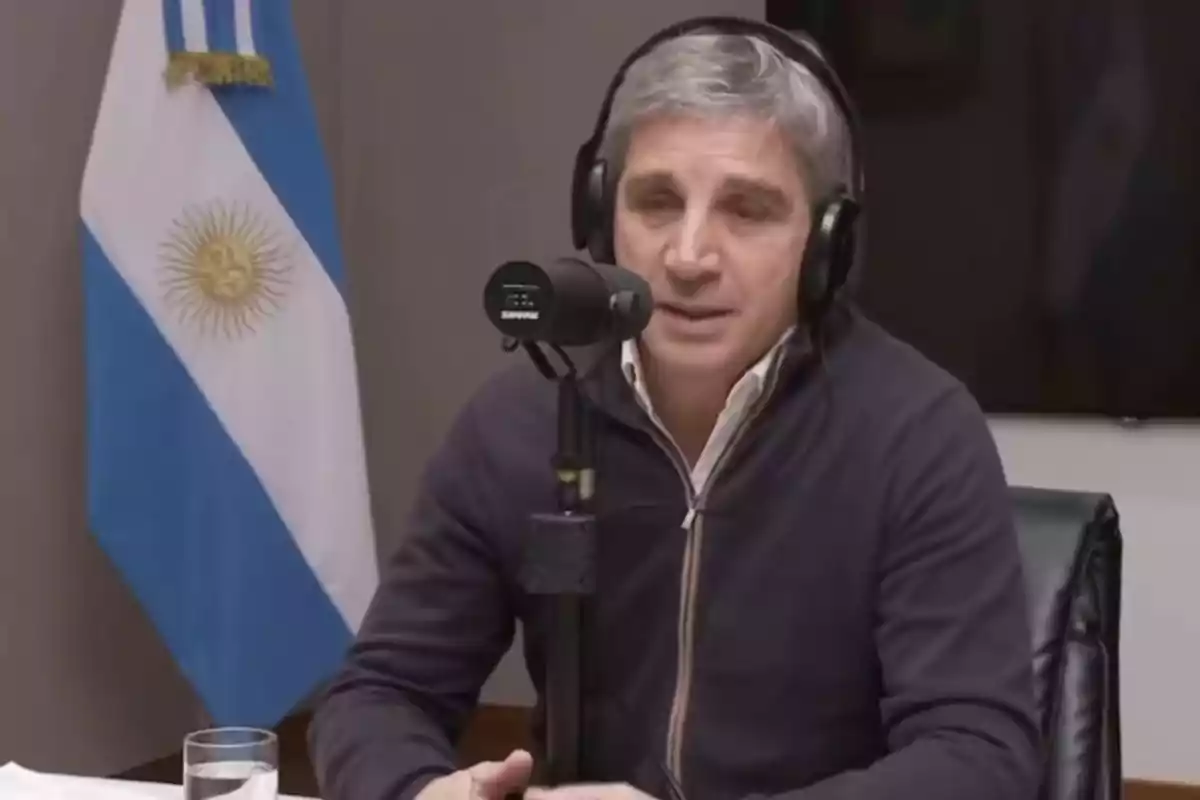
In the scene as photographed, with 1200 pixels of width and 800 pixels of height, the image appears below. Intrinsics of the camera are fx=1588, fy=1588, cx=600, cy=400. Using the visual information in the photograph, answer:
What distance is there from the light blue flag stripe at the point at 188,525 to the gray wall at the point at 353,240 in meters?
0.31

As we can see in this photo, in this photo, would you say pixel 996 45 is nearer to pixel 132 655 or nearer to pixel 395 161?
pixel 395 161

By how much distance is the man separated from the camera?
1.14 m

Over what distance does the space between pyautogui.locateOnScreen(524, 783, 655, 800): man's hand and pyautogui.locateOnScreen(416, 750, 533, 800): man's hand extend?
0.06m

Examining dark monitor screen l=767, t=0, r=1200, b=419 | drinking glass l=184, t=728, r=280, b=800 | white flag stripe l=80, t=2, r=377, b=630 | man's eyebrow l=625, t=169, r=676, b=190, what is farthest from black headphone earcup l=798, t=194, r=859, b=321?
dark monitor screen l=767, t=0, r=1200, b=419

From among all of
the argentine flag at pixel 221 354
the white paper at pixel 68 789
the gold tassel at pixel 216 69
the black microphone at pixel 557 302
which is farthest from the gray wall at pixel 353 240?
the black microphone at pixel 557 302

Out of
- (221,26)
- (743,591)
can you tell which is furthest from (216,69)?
(743,591)

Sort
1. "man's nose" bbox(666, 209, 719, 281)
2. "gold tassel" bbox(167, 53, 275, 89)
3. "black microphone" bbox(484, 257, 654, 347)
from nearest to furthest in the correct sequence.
→ 1. "black microphone" bbox(484, 257, 654, 347)
2. "man's nose" bbox(666, 209, 719, 281)
3. "gold tassel" bbox(167, 53, 275, 89)

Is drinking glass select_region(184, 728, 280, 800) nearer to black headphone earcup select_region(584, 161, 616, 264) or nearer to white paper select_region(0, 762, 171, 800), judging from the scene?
white paper select_region(0, 762, 171, 800)

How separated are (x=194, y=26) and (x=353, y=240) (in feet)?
3.69

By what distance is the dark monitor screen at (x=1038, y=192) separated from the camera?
9.62ft

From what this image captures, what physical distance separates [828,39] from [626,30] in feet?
1.60

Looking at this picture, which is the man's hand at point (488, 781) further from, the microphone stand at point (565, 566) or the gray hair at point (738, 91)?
the gray hair at point (738, 91)

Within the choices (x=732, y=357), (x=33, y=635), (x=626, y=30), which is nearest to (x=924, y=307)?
(x=626, y=30)

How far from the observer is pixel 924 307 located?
3.10 m
